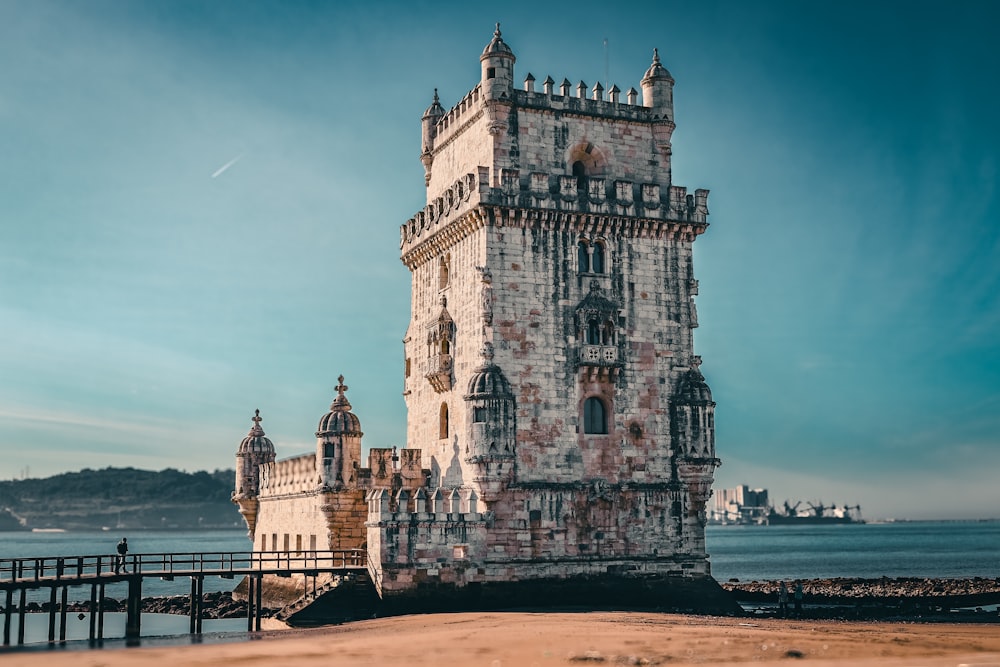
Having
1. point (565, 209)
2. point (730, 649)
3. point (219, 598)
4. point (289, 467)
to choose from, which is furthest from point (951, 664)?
point (219, 598)

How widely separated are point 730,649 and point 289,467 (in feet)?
89.6

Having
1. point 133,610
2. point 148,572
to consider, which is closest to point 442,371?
point 148,572

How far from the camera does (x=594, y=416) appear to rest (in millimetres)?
45125

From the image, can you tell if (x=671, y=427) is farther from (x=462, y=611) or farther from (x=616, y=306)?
(x=462, y=611)

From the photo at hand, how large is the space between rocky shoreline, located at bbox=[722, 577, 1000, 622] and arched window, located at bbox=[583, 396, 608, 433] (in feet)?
36.5

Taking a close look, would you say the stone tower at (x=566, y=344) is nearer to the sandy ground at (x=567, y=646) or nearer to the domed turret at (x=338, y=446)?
the domed turret at (x=338, y=446)

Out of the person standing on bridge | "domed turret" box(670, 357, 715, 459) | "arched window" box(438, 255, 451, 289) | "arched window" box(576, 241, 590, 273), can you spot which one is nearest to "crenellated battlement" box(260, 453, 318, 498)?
the person standing on bridge

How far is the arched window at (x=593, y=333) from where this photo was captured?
4506 centimetres

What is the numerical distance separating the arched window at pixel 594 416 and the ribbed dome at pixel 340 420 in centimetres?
1014

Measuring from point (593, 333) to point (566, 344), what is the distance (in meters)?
1.24

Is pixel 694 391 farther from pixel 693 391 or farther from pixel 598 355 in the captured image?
pixel 598 355

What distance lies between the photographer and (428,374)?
47.1 metres

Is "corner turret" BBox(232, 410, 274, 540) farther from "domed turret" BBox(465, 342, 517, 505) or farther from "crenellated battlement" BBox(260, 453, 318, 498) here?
"domed turret" BBox(465, 342, 517, 505)

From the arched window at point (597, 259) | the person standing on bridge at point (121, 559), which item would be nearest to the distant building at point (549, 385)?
the arched window at point (597, 259)
